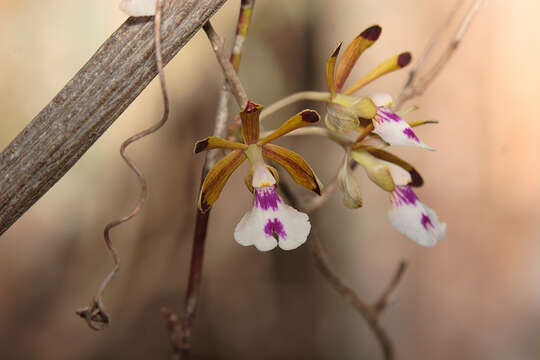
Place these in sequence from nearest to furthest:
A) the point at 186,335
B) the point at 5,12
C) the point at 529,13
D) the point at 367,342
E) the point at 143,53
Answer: the point at 143,53 < the point at 186,335 < the point at 5,12 < the point at 529,13 < the point at 367,342

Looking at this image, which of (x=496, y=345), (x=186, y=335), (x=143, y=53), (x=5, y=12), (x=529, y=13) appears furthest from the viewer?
(x=496, y=345)

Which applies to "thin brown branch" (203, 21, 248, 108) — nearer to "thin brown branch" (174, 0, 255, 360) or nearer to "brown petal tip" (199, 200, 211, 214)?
"thin brown branch" (174, 0, 255, 360)

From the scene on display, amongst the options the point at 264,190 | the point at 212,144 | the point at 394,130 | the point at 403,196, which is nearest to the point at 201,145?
the point at 212,144

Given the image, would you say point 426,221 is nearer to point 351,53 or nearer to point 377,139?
point 377,139

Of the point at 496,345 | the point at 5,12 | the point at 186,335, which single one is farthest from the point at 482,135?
the point at 5,12

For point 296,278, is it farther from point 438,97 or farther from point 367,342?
point 438,97

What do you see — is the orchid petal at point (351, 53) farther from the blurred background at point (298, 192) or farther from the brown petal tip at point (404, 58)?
the blurred background at point (298, 192)

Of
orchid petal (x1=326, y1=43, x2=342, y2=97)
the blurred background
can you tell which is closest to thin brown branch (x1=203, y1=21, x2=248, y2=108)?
orchid petal (x1=326, y1=43, x2=342, y2=97)
